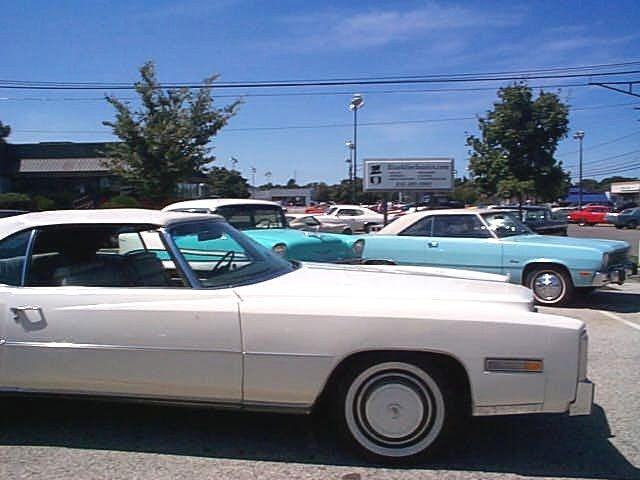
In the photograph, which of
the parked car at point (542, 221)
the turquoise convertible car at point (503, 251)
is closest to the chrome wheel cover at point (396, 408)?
the turquoise convertible car at point (503, 251)

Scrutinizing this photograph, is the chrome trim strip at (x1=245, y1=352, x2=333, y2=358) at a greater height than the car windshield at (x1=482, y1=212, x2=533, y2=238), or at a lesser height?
lesser

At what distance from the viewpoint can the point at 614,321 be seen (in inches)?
299

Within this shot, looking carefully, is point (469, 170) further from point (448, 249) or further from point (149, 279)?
point (149, 279)

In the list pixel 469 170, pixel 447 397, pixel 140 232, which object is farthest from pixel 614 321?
pixel 469 170

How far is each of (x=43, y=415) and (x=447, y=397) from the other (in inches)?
112

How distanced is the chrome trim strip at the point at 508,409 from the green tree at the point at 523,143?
1870cm

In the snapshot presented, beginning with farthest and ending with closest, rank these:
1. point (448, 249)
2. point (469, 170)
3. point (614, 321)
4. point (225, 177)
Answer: point (225, 177)
point (469, 170)
point (448, 249)
point (614, 321)

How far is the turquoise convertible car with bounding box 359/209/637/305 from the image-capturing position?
837cm

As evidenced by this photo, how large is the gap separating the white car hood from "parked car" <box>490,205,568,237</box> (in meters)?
16.2

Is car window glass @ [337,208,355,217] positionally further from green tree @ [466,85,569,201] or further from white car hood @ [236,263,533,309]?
white car hood @ [236,263,533,309]

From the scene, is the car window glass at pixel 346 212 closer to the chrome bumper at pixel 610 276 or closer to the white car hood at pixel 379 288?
the chrome bumper at pixel 610 276

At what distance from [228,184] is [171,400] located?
61695 mm

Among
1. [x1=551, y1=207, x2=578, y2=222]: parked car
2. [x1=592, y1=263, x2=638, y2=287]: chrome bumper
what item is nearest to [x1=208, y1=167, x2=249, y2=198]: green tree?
[x1=551, y1=207, x2=578, y2=222]: parked car

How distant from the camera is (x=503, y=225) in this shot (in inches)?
367
